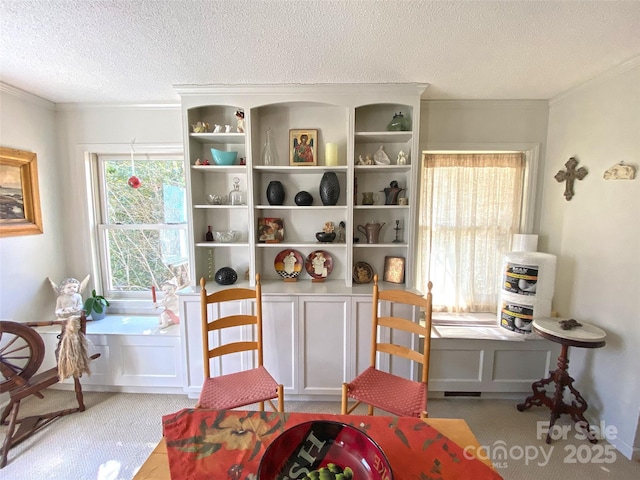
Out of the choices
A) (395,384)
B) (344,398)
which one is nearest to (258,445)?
(344,398)

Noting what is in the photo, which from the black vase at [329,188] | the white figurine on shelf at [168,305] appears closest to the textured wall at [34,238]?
the white figurine on shelf at [168,305]

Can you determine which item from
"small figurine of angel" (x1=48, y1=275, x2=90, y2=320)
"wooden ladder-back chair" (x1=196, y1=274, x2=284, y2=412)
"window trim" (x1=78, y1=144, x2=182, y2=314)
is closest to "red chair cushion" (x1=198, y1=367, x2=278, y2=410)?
"wooden ladder-back chair" (x1=196, y1=274, x2=284, y2=412)

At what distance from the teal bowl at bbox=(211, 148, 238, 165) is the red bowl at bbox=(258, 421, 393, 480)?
78.6 inches

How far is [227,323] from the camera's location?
189 cm

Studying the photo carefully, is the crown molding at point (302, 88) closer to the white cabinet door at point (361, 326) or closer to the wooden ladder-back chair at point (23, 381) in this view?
the white cabinet door at point (361, 326)

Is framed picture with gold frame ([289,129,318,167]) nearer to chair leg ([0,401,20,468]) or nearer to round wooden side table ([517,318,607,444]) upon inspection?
round wooden side table ([517,318,607,444])

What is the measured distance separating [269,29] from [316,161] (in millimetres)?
1079

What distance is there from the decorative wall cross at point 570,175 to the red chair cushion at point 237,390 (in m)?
2.60

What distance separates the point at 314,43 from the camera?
1.62 metres

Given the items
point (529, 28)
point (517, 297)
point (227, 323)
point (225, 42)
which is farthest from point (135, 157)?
point (517, 297)

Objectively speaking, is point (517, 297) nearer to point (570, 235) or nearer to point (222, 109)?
point (570, 235)

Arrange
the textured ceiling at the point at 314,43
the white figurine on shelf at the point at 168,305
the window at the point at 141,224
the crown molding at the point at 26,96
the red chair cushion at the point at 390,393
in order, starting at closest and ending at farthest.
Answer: the textured ceiling at the point at 314,43
the red chair cushion at the point at 390,393
the crown molding at the point at 26,96
the white figurine on shelf at the point at 168,305
the window at the point at 141,224

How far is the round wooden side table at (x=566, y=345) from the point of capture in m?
1.80

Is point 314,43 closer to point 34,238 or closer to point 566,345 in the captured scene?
point 566,345
